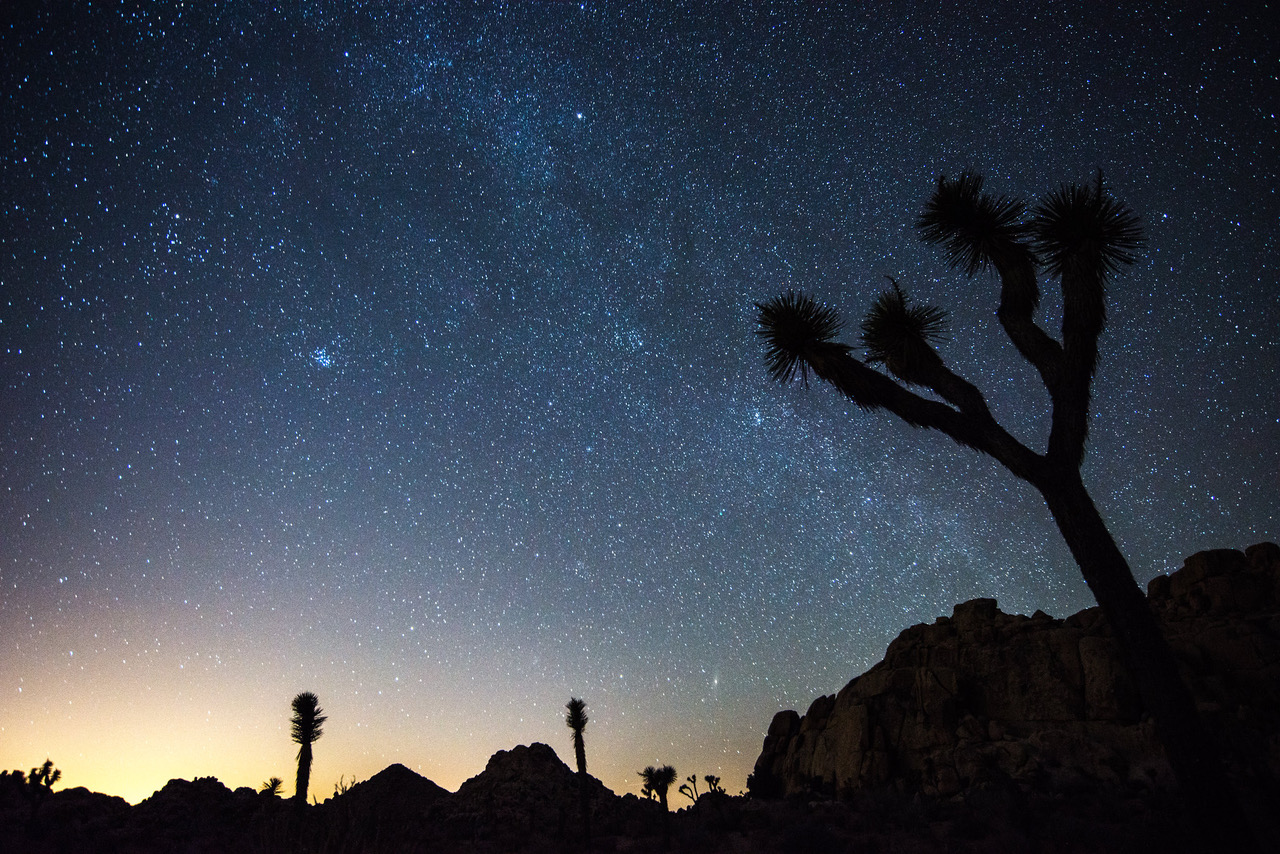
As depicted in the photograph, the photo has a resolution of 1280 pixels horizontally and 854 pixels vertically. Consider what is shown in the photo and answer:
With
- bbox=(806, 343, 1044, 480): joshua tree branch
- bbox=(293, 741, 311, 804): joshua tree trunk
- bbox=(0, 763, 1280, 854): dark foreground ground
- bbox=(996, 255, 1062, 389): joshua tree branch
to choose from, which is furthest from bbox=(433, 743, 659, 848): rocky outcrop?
bbox=(996, 255, 1062, 389): joshua tree branch

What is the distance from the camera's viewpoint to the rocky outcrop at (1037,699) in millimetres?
18672

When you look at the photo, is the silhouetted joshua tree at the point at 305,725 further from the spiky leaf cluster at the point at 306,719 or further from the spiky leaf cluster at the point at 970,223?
the spiky leaf cluster at the point at 970,223

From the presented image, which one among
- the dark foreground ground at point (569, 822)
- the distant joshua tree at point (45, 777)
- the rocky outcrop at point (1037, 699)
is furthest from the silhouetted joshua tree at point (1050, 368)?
the distant joshua tree at point (45, 777)

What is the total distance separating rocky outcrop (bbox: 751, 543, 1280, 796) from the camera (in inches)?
735

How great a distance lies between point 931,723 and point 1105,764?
568cm

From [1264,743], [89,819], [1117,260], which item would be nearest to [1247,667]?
[1264,743]

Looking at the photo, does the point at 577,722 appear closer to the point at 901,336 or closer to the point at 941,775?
the point at 941,775

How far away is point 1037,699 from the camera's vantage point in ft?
72.9

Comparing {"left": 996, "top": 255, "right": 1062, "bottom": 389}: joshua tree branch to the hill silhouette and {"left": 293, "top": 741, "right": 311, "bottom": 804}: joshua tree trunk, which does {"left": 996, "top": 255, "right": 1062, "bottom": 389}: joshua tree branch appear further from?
{"left": 293, "top": 741, "right": 311, "bottom": 804}: joshua tree trunk

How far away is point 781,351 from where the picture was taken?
354 inches

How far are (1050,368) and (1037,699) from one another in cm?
2058

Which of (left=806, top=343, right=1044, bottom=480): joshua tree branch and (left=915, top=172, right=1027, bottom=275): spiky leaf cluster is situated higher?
(left=915, top=172, right=1027, bottom=275): spiky leaf cluster

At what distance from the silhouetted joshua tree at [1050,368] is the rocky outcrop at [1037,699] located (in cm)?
1434

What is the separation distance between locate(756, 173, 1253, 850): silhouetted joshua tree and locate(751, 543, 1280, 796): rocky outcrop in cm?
1434
